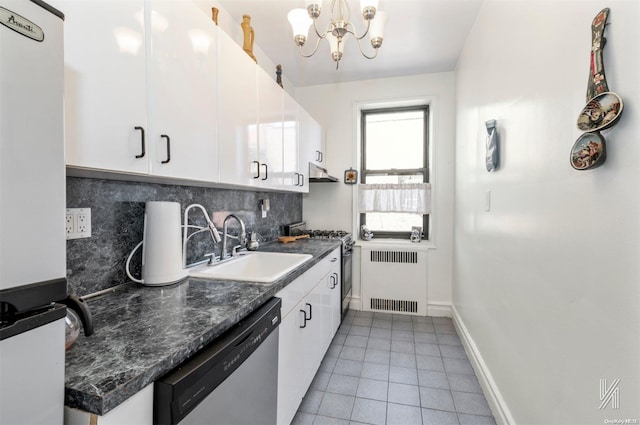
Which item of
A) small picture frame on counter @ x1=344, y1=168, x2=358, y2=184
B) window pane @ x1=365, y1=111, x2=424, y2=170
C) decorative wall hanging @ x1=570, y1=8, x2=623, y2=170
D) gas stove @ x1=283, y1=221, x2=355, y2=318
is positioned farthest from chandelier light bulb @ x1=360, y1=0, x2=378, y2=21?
window pane @ x1=365, y1=111, x2=424, y2=170

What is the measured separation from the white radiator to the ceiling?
2008 mm

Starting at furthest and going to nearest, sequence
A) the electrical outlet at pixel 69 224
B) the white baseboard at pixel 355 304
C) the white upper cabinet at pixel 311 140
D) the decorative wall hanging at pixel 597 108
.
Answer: the white baseboard at pixel 355 304 < the white upper cabinet at pixel 311 140 < the electrical outlet at pixel 69 224 < the decorative wall hanging at pixel 597 108

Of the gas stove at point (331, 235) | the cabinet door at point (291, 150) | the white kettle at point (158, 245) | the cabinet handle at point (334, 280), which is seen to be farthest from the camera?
the gas stove at point (331, 235)

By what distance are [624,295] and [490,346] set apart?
129 cm

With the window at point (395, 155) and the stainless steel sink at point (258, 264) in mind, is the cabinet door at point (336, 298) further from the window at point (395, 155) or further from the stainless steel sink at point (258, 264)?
the window at point (395, 155)

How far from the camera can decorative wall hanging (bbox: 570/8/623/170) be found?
0.77 m

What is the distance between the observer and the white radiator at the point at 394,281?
124 inches

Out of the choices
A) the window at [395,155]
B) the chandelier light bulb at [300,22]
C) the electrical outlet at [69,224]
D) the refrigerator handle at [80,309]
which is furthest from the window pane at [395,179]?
the refrigerator handle at [80,309]

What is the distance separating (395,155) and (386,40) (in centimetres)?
129

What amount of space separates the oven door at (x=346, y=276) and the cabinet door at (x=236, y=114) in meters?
1.45

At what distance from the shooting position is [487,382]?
5.86 feet

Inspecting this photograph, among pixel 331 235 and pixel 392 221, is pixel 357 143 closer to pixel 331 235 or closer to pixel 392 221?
pixel 392 221

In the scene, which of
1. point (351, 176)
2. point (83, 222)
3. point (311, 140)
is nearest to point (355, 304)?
point (351, 176)

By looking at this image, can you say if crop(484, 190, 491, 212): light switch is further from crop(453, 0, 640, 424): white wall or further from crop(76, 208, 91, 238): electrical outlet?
crop(76, 208, 91, 238): electrical outlet
